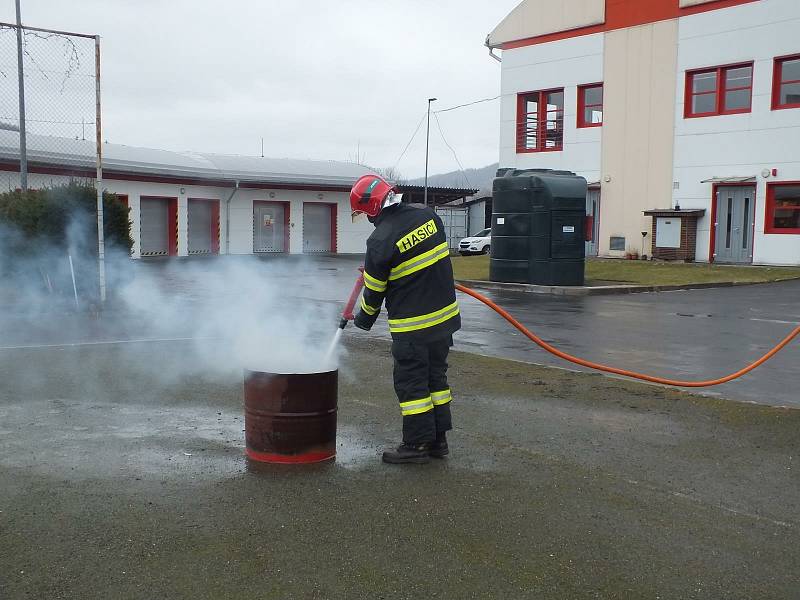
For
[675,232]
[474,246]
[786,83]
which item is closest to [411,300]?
[675,232]

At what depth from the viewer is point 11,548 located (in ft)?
12.9

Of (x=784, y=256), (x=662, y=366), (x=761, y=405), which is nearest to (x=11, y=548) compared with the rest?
(x=761, y=405)

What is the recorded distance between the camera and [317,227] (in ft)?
126

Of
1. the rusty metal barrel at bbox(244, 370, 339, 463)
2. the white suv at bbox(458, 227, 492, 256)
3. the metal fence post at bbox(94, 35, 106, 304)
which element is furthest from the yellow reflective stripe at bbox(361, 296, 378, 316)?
the white suv at bbox(458, 227, 492, 256)

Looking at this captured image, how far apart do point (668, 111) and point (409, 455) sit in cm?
2481

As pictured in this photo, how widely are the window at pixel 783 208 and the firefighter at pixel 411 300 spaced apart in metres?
22.1

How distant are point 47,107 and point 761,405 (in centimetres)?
1249

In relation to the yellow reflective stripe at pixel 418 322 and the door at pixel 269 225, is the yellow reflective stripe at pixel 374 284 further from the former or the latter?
the door at pixel 269 225

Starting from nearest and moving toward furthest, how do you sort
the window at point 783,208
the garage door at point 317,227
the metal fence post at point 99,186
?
the metal fence post at point 99,186, the window at point 783,208, the garage door at point 317,227

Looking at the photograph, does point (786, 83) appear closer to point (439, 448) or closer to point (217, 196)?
point (217, 196)

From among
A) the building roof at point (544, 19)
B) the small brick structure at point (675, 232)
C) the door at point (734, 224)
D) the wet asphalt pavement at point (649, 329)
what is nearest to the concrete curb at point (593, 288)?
the wet asphalt pavement at point (649, 329)

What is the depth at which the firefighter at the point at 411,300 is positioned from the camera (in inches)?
215

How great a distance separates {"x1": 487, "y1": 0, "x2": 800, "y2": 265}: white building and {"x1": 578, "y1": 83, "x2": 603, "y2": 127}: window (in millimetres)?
38

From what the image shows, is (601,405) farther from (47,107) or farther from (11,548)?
(47,107)
